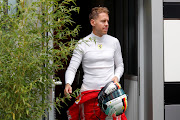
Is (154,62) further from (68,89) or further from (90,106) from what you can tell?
(68,89)

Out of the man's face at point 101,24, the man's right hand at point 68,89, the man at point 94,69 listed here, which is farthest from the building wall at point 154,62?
the man's right hand at point 68,89

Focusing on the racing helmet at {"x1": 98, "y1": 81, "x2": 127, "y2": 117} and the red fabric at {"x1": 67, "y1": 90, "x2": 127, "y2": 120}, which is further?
the red fabric at {"x1": 67, "y1": 90, "x2": 127, "y2": 120}

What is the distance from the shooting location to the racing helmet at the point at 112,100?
2.91m

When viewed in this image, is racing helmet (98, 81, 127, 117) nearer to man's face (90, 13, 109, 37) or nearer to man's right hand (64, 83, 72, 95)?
man's right hand (64, 83, 72, 95)

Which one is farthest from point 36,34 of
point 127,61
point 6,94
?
point 127,61

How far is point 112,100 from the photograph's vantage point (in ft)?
9.58

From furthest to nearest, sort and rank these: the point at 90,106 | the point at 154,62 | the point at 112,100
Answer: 1. the point at 154,62
2. the point at 90,106
3. the point at 112,100

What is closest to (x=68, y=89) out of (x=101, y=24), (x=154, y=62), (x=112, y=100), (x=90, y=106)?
(x=90, y=106)

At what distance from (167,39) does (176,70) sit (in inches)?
14.7

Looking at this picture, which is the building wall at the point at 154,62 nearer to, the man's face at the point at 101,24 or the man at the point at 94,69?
the man at the point at 94,69

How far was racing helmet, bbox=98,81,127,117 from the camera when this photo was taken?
2912 millimetres

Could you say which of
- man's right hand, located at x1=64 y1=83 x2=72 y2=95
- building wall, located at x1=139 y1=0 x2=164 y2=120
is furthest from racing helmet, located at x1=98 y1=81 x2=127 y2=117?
building wall, located at x1=139 y1=0 x2=164 y2=120

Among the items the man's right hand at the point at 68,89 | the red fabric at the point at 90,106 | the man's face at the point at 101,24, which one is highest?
the man's face at the point at 101,24

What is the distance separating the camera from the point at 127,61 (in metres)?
4.45
